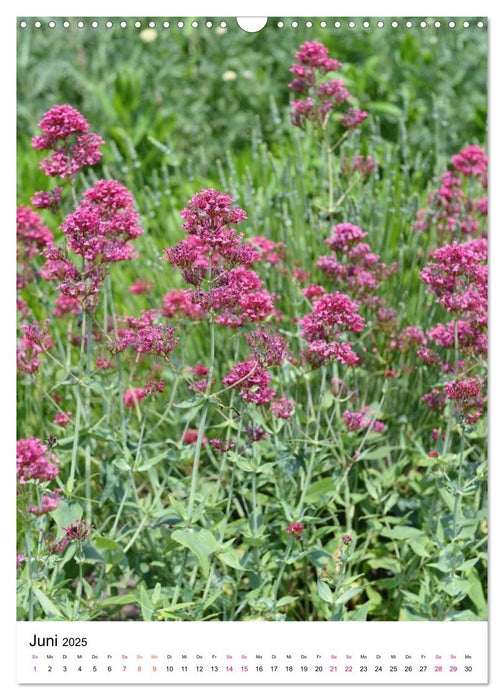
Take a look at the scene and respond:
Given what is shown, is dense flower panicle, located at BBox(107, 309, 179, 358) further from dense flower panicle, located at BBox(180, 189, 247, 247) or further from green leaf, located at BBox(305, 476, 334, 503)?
green leaf, located at BBox(305, 476, 334, 503)

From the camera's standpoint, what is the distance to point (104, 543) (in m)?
2.24

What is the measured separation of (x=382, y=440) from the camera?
9.64 feet

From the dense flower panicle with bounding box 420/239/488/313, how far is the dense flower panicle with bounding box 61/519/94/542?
45.9 inches

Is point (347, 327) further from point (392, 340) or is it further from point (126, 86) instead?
point (126, 86)

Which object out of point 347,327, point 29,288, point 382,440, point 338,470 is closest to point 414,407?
point 382,440

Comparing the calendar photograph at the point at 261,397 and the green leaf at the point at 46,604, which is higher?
the calendar photograph at the point at 261,397

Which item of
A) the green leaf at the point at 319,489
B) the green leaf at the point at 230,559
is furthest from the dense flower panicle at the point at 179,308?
the green leaf at the point at 230,559

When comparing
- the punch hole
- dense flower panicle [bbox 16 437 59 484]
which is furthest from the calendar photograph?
the punch hole

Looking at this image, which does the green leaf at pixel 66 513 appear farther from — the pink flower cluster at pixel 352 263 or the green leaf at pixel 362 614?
the pink flower cluster at pixel 352 263

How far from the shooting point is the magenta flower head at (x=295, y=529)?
222 cm

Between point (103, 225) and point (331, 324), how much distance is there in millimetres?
663

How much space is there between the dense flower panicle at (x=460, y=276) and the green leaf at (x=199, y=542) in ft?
3.00

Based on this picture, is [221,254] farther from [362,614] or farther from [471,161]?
[471,161]
